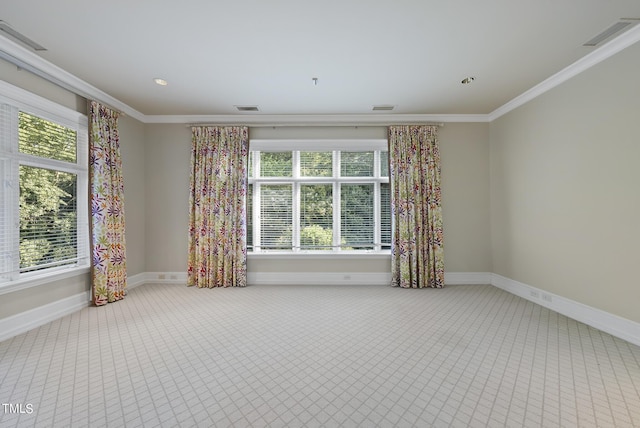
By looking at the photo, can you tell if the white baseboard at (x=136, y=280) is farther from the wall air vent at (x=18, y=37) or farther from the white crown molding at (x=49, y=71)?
the wall air vent at (x=18, y=37)

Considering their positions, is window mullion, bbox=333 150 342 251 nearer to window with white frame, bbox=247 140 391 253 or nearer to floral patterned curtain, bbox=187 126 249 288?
window with white frame, bbox=247 140 391 253

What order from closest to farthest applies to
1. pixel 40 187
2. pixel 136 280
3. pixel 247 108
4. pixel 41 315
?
pixel 41 315 < pixel 40 187 < pixel 247 108 < pixel 136 280

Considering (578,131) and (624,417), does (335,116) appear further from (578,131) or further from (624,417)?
(624,417)

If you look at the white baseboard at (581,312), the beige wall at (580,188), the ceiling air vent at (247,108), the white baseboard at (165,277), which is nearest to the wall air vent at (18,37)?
the ceiling air vent at (247,108)

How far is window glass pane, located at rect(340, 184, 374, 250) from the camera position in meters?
4.75

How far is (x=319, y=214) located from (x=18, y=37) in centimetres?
398

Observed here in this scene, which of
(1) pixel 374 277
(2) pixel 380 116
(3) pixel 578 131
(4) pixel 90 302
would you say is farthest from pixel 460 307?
(4) pixel 90 302

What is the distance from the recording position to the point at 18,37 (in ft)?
8.24

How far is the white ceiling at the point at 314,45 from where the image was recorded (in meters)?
2.17

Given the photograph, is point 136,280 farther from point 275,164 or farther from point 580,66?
point 580,66

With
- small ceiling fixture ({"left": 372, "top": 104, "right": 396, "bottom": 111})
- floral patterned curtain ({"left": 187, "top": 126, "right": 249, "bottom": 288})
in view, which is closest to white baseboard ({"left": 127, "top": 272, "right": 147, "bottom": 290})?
floral patterned curtain ({"left": 187, "top": 126, "right": 249, "bottom": 288})

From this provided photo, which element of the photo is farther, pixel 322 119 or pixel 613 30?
pixel 322 119

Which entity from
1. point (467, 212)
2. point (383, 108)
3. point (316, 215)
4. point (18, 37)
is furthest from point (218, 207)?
point (467, 212)

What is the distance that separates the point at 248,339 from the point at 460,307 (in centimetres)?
267
